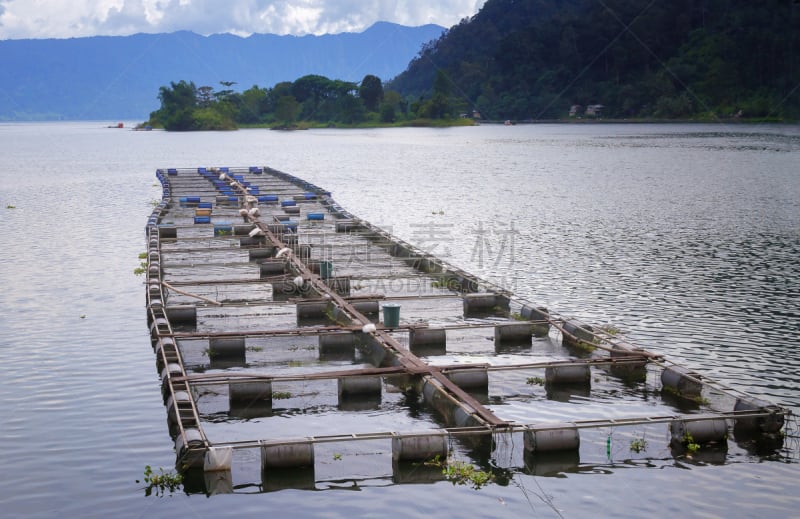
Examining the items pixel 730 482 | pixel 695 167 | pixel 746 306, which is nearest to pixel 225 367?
pixel 730 482

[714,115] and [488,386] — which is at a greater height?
[714,115]

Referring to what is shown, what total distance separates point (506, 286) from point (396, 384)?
12595 millimetres

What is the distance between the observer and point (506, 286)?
32.7m

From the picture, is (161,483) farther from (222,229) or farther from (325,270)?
(222,229)

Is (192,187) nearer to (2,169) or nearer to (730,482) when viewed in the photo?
(2,169)

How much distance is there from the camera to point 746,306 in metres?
29.0

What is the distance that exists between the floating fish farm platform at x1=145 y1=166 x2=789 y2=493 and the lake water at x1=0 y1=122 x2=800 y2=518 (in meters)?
0.61

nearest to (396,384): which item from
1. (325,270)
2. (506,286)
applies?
(325,270)

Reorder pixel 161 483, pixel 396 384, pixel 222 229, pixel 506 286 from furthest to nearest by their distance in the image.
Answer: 1. pixel 222 229
2. pixel 506 286
3. pixel 396 384
4. pixel 161 483

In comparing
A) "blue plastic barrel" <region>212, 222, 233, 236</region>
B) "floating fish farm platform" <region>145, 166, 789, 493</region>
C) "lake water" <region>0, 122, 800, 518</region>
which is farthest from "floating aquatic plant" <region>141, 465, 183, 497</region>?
"blue plastic barrel" <region>212, 222, 233, 236</region>

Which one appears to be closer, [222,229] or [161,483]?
[161,483]

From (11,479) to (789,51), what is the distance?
559ft

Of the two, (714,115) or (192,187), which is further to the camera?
(714,115)

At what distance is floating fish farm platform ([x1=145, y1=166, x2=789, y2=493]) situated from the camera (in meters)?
16.5
